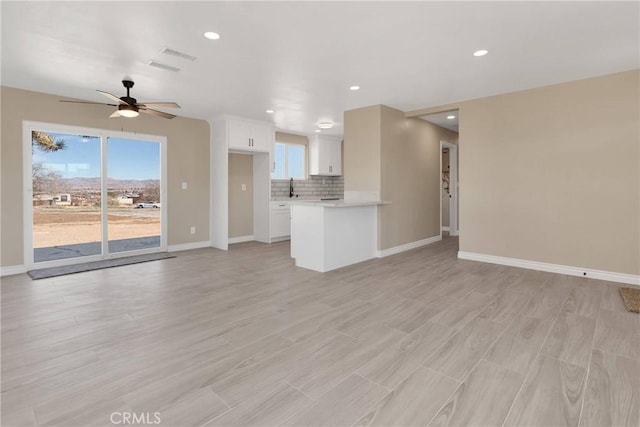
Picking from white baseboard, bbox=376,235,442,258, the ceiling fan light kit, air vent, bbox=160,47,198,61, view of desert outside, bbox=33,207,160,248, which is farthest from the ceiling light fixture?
white baseboard, bbox=376,235,442,258

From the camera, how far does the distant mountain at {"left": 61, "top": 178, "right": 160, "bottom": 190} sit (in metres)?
4.98

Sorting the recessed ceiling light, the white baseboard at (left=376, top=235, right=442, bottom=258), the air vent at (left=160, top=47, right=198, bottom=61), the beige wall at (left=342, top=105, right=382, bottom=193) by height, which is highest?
the air vent at (left=160, top=47, right=198, bottom=61)

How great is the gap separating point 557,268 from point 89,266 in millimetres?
6634

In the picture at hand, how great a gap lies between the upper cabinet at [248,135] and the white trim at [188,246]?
78.6 inches

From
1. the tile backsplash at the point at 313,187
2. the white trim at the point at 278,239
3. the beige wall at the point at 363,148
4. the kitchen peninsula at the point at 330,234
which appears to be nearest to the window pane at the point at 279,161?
the tile backsplash at the point at 313,187

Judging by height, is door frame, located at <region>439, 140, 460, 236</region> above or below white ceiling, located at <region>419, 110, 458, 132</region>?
below

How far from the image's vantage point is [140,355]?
88.4 inches

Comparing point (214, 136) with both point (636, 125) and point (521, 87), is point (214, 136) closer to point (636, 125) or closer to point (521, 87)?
point (521, 87)

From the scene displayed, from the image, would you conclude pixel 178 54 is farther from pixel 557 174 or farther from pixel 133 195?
pixel 557 174

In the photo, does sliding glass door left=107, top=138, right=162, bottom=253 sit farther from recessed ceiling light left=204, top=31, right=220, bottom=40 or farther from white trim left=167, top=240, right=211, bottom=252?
recessed ceiling light left=204, top=31, right=220, bottom=40

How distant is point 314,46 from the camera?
3.16m

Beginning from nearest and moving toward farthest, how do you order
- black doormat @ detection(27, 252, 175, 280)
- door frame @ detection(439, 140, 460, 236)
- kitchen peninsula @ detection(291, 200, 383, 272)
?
black doormat @ detection(27, 252, 175, 280) < kitchen peninsula @ detection(291, 200, 383, 272) < door frame @ detection(439, 140, 460, 236)

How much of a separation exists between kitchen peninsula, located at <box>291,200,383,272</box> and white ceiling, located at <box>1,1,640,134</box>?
168cm

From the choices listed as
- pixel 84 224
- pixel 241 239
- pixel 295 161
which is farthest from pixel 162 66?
pixel 295 161
